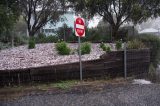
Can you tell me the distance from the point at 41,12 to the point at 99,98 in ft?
68.1

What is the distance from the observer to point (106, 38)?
20.4m

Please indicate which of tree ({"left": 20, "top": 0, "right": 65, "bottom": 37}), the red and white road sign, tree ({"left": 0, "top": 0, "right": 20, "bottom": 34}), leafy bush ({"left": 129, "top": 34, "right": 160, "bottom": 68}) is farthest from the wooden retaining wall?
tree ({"left": 20, "top": 0, "right": 65, "bottom": 37})

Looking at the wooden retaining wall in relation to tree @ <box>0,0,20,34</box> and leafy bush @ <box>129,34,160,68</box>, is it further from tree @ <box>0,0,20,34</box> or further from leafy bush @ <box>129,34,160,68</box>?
leafy bush @ <box>129,34,160,68</box>

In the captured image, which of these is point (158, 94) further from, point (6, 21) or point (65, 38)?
point (65, 38)

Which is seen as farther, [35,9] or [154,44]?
[35,9]

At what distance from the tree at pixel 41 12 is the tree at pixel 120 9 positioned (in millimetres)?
6528

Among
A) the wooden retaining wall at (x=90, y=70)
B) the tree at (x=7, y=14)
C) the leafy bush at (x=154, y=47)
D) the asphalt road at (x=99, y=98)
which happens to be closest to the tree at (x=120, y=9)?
the leafy bush at (x=154, y=47)

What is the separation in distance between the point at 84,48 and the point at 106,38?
7745 millimetres

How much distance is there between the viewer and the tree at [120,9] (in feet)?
56.6

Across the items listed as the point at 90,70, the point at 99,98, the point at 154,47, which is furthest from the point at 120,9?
the point at 99,98

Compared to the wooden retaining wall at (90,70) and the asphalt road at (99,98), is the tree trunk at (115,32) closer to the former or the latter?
the wooden retaining wall at (90,70)

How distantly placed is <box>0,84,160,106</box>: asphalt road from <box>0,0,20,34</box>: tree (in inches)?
87.3

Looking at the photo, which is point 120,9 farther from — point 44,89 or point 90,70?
point 44,89

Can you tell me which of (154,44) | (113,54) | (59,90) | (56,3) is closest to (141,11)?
(154,44)
